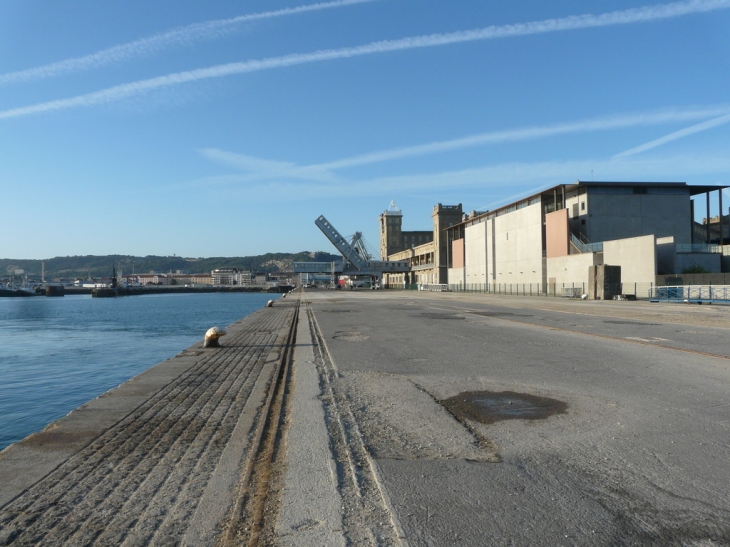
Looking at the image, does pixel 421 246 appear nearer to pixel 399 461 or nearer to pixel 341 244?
pixel 341 244

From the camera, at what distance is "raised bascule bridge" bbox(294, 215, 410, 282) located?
371 feet

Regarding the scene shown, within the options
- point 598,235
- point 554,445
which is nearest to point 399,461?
point 554,445

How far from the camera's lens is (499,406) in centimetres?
786

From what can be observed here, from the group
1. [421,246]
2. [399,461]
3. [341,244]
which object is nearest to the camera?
[399,461]

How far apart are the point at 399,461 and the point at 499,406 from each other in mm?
2956

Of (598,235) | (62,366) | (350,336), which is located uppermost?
(598,235)

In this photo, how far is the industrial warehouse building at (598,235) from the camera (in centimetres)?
4959

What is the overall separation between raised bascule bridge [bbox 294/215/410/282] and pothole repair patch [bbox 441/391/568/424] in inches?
3963

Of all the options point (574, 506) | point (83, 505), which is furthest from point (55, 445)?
point (574, 506)

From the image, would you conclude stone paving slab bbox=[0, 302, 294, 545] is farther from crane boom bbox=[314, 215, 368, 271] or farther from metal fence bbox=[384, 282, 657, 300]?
crane boom bbox=[314, 215, 368, 271]

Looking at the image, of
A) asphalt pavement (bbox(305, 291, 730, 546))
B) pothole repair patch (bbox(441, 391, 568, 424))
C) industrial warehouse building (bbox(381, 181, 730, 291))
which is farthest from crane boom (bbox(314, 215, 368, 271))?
pothole repair patch (bbox(441, 391, 568, 424))

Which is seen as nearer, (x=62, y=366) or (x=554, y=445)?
(x=554, y=445)

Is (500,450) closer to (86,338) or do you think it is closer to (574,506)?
(574,506)

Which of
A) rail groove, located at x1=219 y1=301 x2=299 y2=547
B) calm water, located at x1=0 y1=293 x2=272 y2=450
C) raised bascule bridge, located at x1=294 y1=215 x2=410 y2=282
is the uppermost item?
raised bascule bridge, located at x1=294 y1=215 x2=410 y2=282
